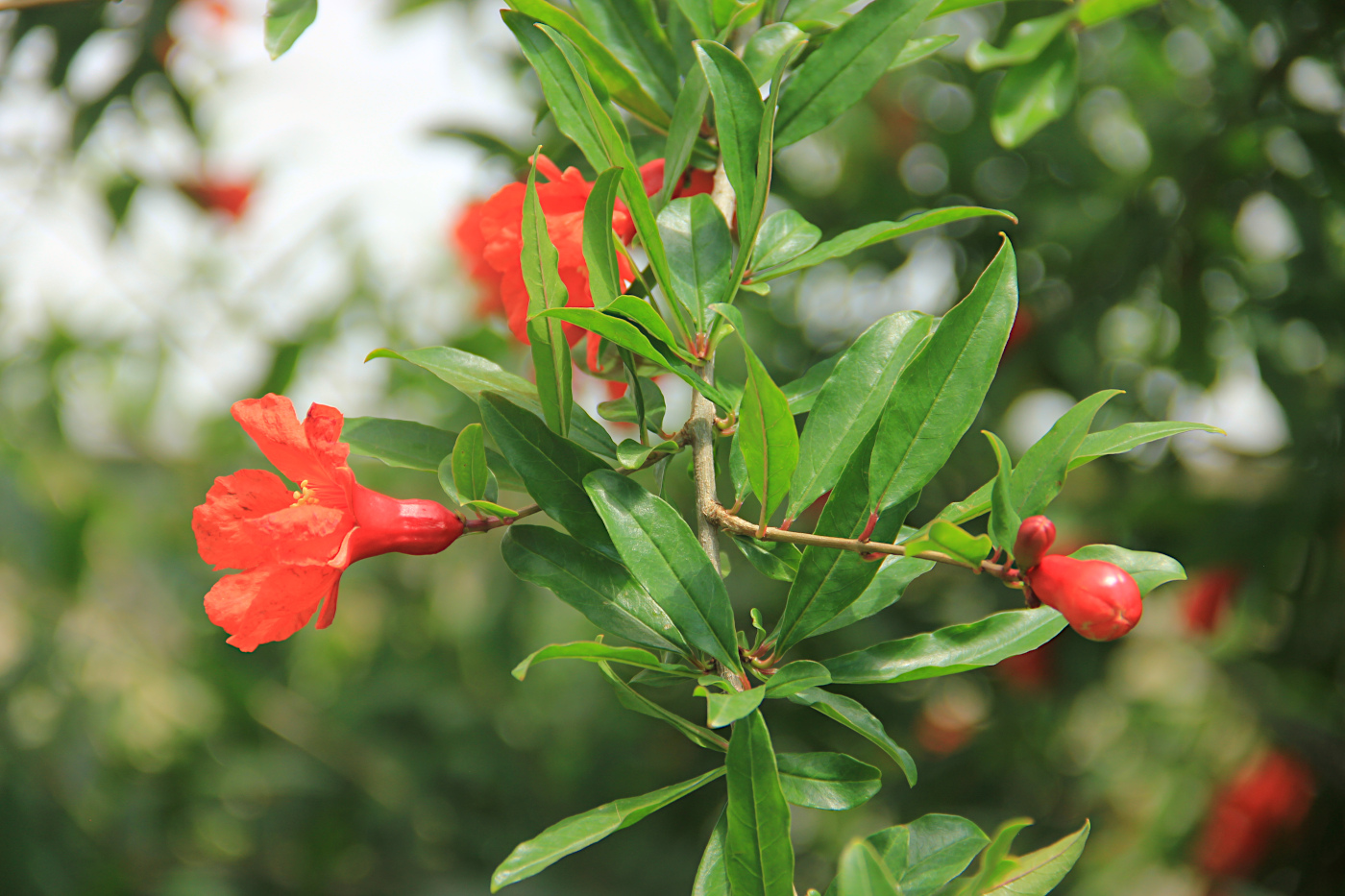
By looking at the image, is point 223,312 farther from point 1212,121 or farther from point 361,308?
point 1212,121

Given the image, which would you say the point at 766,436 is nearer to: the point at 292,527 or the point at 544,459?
the point at 544,459

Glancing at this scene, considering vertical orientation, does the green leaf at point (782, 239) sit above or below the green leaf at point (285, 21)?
below

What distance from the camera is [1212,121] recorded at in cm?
118

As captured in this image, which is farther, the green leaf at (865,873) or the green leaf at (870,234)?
the green leaf at (870,234)

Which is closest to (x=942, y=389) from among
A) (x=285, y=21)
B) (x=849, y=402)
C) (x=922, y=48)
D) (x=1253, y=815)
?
(x=849, y=402)

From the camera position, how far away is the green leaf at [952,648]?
44 cm

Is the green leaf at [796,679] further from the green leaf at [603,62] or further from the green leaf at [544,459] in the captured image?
the green leaf at [603,62]

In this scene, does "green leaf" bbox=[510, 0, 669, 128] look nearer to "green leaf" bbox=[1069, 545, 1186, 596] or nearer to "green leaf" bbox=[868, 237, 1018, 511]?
"green leaf" bbox=[868, 237, 1018, 511]

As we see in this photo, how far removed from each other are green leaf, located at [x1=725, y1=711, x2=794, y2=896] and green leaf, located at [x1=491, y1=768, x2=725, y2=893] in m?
0.02

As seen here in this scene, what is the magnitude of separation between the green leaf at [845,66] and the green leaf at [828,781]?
34 cm

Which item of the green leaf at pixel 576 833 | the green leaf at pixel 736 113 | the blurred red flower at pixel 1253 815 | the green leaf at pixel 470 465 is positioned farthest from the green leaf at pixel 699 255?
the blurred red flower at pixel 1253 815

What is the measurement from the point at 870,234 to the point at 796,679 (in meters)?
0.23

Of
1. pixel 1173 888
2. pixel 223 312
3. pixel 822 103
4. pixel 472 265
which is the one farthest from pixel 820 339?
pixel 1173 888

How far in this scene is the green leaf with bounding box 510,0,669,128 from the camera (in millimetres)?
529
